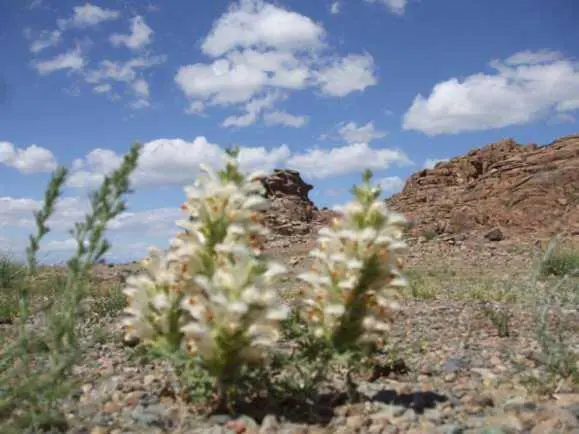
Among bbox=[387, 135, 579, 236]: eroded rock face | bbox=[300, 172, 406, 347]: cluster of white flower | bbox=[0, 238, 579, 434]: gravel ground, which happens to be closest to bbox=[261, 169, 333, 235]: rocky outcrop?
bbox=[387, 135, 579, 236]: eroded rock face

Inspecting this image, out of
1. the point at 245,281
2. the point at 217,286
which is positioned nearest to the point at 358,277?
the point at 245,281

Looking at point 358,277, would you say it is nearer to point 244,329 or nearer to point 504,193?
point 244,329

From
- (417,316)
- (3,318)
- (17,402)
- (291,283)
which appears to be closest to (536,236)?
(291,283)

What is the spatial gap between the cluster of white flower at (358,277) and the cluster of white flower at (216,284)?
406mm

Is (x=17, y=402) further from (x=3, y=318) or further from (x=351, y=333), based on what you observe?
(x=3, y=318)

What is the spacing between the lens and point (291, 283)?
1455cm

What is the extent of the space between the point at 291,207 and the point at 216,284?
40.9m

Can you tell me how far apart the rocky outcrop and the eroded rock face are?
587cm

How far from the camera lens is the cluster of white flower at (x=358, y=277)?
4293 millimetres

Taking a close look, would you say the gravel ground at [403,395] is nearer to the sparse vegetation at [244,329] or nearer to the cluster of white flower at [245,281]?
the sparse vegetation at [244,329]

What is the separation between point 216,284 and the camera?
385 cm

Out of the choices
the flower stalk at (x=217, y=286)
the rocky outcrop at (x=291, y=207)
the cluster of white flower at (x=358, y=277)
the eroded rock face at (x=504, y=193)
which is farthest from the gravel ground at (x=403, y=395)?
the rocky outcrop at (x=291, y=207)

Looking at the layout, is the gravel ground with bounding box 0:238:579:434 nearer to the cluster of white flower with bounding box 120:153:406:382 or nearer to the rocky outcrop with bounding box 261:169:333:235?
the cluster of white flower with bounding box 120:153:406:382

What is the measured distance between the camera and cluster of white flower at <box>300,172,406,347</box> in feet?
14.1
